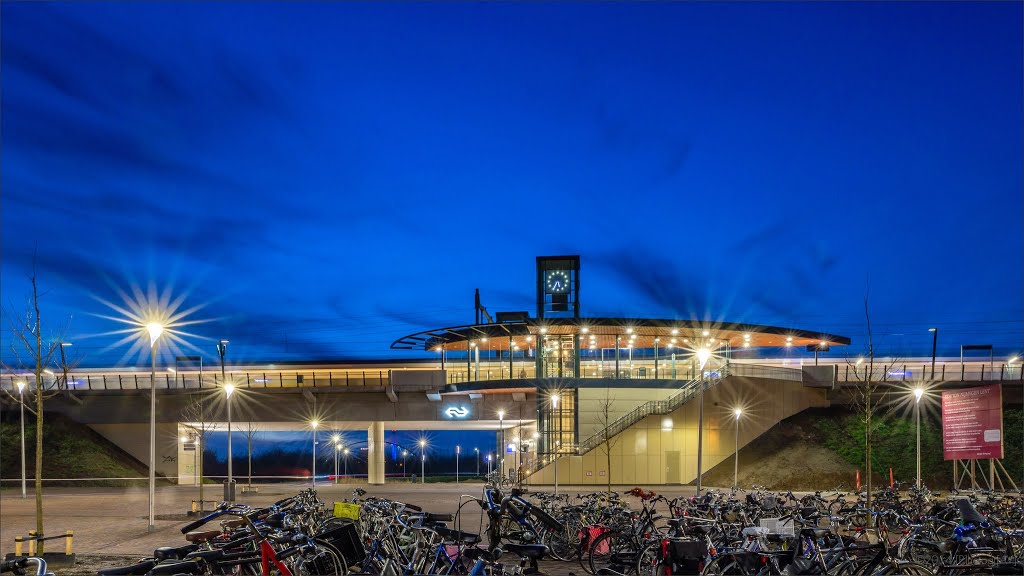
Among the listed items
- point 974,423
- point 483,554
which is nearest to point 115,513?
point 483,554

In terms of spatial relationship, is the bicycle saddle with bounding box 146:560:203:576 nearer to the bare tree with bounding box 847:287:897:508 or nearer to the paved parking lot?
the paved parking lot

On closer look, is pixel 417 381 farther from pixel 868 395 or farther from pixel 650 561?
pixel 650 561

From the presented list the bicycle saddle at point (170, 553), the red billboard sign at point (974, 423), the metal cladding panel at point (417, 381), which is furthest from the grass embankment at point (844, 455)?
the bicycle saddle at point (170, 553)

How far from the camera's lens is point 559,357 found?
159 ft

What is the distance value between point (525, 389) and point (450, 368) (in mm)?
10024

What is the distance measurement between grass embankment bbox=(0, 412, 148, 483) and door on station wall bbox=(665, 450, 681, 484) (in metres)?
31.7

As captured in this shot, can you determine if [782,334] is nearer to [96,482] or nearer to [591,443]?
[591,443]

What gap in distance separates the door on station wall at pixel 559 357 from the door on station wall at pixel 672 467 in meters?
7.09

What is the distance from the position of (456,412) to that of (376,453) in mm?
6549

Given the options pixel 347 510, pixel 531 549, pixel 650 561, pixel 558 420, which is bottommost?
pixel 558 420

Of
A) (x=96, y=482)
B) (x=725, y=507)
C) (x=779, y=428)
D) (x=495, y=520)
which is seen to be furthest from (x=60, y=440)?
(x=495, y=520)

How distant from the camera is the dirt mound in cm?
4084

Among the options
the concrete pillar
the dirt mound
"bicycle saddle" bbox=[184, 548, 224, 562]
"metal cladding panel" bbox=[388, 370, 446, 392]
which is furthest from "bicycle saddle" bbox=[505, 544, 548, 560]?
the concrete pillar

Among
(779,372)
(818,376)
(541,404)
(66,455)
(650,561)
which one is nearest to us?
(650,561)
